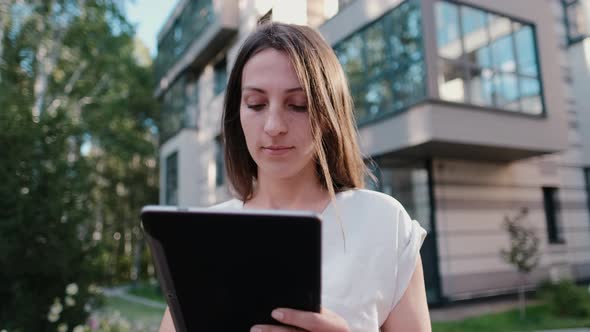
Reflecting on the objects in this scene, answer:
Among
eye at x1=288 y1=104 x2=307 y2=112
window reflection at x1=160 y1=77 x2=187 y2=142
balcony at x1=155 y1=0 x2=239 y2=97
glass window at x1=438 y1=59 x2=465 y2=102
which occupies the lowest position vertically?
eye at x1=288 y1=104 x2=307 y2=112

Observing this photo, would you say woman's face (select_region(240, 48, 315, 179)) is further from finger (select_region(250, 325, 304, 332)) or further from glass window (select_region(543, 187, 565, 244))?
glass window (select_region(543, 187, 565, 244))

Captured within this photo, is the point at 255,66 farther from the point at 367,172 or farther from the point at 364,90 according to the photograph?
the point at 364,90

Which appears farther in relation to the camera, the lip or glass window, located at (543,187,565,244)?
glass window, located at (543,187,565,244)

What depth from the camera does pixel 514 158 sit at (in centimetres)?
941

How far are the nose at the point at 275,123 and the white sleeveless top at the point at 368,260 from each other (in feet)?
0.69

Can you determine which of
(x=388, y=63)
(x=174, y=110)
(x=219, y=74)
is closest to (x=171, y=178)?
(x=174, y=110)

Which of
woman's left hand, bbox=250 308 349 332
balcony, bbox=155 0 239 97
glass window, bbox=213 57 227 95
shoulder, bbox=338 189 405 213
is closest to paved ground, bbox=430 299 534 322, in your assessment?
shoulder, bbox=338 189 405 213

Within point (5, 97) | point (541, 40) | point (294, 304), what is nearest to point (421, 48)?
point (541, 40)

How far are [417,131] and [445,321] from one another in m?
3.31

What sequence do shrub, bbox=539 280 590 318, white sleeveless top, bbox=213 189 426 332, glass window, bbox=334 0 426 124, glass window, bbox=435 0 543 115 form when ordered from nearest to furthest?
1. white sleeveless top, bbox=213 189 426 332
2. shrub, bbox=539 280 590 318
3. glass window, bbox=334 0 426 124
4. glass window, bbox=435 0 543 115

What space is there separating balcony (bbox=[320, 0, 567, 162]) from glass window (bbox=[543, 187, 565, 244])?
245 centimetres

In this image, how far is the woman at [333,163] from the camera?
3.12ft

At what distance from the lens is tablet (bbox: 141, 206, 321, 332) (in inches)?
27.3

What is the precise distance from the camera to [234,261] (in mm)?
732
